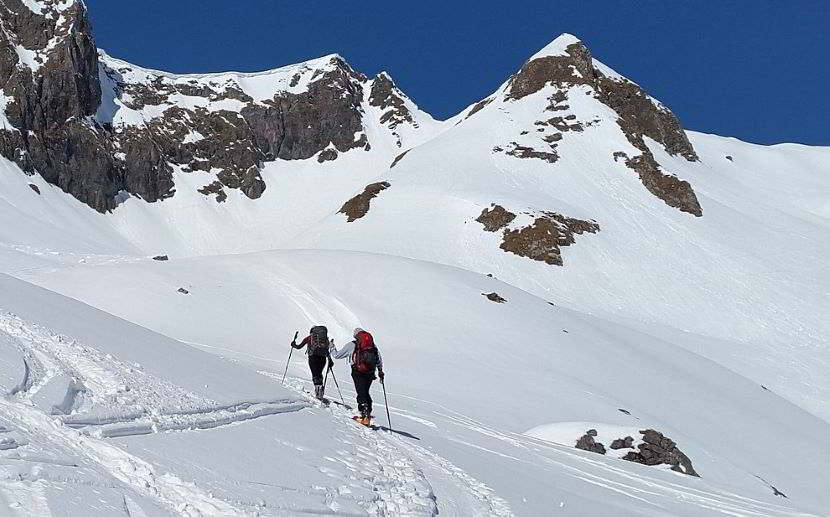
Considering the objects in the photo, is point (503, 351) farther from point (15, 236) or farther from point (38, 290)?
point (15, 236)

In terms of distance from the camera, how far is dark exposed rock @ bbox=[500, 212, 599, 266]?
60.2 meters

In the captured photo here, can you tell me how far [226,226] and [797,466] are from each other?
3830 inches

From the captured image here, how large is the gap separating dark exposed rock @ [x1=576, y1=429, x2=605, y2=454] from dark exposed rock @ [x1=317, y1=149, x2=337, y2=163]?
118m

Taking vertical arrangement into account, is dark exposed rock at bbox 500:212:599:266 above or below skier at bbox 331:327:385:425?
above

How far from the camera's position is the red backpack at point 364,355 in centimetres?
1331

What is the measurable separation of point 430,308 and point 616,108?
66.3 meters

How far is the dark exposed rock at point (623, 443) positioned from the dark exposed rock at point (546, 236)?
4107 cm

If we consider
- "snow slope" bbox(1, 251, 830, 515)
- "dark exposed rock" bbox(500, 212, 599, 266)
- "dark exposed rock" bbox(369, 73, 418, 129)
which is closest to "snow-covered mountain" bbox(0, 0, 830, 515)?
"snow slope" bbox(1, 251, 830, 515)

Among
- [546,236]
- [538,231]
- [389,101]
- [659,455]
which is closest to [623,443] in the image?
[659,455]

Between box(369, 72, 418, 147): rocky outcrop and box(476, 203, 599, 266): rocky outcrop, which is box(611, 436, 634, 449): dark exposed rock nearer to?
box(476, 203, 599, 266): rocky outcrop

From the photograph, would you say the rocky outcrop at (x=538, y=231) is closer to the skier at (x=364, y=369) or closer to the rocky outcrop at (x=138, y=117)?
the skier at (x=364, y=369)

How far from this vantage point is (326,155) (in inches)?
5266

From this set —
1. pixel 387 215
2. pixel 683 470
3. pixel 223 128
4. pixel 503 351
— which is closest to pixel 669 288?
pixel 387 215

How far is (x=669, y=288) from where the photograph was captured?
57.3 meters
